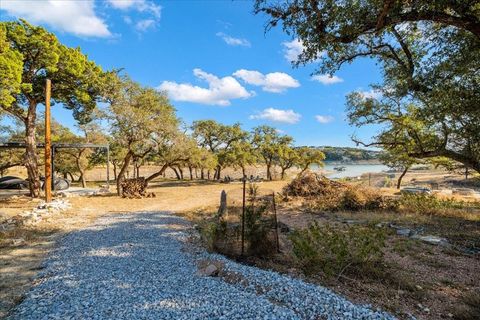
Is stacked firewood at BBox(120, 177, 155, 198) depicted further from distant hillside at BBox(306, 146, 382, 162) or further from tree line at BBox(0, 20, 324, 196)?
distant hillside at BBox(306, 146, 382, 162)

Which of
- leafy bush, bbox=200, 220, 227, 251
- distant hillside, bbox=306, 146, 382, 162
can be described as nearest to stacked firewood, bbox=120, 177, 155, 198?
leafy bush, bbox=200, 220, 227, 251

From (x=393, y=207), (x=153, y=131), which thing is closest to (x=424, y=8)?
(x=393, y=207)

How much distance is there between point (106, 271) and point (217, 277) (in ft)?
7.18

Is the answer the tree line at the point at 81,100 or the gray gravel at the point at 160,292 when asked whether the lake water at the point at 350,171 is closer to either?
the tree line at the point at 81,100

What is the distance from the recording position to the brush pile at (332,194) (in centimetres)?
1439

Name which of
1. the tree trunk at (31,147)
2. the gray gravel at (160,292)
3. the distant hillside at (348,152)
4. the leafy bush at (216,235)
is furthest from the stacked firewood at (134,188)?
the distant hillside at (348,152)

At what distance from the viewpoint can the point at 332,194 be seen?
53.1 feet

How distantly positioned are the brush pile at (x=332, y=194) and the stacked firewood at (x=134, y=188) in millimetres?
9210

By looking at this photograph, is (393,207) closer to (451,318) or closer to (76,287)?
(451,318)

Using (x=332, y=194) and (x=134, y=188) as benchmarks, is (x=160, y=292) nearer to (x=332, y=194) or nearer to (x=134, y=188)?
Answer: (x=332, y=194)

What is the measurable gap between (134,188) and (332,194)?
1223 centimetres

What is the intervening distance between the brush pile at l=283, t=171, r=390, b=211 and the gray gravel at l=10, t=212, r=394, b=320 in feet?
31.7

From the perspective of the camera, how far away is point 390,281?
5477mm

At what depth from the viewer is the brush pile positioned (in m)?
14.4
